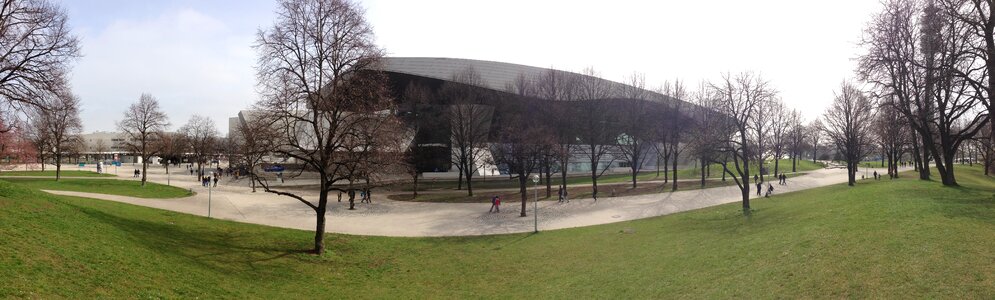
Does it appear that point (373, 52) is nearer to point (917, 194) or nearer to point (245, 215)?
point (245, 215)

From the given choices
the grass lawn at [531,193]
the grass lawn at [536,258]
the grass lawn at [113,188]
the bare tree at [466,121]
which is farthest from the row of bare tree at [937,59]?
the grass lawn at [113,188]

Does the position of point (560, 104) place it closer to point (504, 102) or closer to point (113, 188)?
point (504, 102)

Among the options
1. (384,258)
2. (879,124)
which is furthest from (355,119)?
(879,124)

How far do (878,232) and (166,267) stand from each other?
18287mm

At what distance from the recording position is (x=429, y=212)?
30500mm

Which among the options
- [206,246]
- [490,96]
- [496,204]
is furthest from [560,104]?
[206,246]

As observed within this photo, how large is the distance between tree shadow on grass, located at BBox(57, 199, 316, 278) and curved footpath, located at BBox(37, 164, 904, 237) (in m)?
5.93

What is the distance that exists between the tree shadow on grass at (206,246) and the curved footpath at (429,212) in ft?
19.5

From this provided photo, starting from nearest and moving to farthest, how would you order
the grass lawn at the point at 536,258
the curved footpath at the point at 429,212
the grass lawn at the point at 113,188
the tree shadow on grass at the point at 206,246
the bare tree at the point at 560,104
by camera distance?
the grass lawn at the point at 536,258 < the tree shadow on grass at the point at 206,246 < the curved footpath at the point at 429,212 < the grass lawn at the point at 113,188 < the bare tree at the point at 560,104

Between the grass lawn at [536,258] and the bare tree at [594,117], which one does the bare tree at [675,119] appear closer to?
the bare tree at [594,117]

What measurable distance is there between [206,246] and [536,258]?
1175cm

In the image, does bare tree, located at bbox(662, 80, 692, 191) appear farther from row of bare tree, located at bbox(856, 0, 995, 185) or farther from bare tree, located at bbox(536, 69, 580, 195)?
row of bare tree, located at bbox(856, 0, 995, 185)

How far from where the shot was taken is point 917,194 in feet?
61.8

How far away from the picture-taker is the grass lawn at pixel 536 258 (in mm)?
8688
